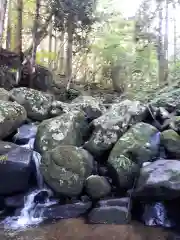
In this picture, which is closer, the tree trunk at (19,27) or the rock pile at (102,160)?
the rock pile at (102,160)

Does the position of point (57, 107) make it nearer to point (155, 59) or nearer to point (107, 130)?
point (107, 130)

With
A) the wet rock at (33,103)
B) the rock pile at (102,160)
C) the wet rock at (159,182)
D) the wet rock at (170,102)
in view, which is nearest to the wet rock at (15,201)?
the rock pile at (102,160)

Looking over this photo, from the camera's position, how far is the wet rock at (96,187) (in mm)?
5801

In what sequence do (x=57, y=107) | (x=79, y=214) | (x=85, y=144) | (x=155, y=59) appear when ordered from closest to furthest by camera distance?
(x=79, y=214)
(x=85, y=144)
(x=57, y=107)
(x=155, y=59)

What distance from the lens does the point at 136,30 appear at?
44.5ft

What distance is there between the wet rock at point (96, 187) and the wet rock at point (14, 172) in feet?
3.99

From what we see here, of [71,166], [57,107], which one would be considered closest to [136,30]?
[57,107]

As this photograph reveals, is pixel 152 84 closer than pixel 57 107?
No

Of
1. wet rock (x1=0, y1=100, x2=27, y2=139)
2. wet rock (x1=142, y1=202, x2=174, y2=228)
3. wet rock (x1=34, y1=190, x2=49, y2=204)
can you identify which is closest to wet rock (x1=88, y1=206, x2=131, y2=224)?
wet rock (x1=142, y1=202, x2=174, y2=228)

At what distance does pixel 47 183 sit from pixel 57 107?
3.17 metres

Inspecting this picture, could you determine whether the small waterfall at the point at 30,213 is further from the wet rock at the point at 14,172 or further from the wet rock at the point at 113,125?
the wet rock at the point at 113,125

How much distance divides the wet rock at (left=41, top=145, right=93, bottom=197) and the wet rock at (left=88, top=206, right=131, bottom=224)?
577mm

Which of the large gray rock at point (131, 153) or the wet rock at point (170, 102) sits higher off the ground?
the wet rock at point (170, 102)

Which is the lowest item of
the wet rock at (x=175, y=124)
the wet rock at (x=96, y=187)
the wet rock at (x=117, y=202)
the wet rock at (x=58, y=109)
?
the wet rock at (x=117, y=202)
